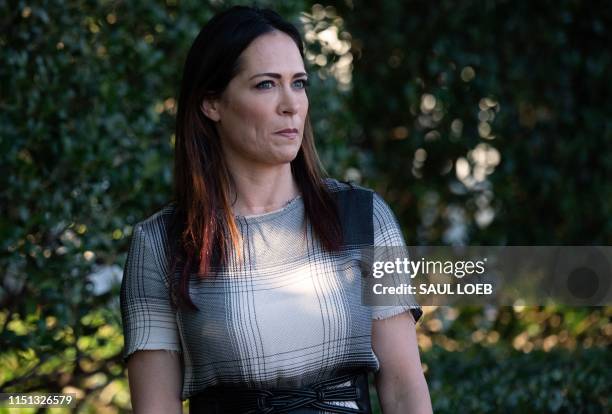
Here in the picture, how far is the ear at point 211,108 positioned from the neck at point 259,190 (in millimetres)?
139

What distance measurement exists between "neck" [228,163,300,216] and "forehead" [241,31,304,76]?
0.23m

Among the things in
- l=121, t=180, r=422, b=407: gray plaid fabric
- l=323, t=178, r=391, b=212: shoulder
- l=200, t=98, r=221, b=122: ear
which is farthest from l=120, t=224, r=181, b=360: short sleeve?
l=323, t=178, r=391, b=212: shoulder

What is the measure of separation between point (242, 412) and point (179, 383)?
180 mm

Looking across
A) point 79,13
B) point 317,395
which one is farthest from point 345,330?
point 79,13

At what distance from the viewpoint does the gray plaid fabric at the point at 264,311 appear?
88.2 inches

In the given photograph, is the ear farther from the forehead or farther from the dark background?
the dark background

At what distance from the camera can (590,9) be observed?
497 cm

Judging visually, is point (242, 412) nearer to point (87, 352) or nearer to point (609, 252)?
point (87, 352)

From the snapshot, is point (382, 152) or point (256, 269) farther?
point (382, 152)

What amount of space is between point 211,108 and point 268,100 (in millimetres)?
177

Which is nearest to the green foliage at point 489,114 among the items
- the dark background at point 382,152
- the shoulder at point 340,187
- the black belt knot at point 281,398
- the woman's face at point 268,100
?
the dark background at point 382,152

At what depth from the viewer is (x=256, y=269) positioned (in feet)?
7.55

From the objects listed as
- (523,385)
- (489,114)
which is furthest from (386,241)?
(489,114)

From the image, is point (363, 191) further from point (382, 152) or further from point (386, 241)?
point (382, 152)
